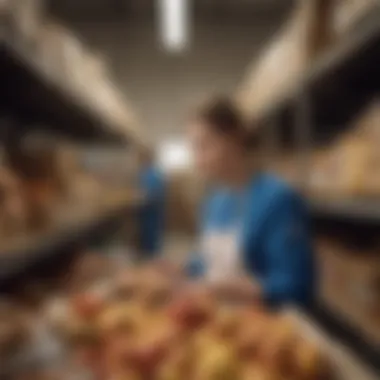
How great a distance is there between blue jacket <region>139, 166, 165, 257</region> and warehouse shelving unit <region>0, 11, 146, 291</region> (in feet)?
4.82

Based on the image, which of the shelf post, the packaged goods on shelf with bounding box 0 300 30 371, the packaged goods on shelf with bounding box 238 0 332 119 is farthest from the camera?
the shelf post

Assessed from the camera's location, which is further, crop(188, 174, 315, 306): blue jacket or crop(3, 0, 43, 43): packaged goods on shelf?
crop(188, 174, 315, 306): blue jacket

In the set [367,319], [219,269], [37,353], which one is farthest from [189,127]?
[37,353]

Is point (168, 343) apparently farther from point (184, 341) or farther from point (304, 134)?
point (304, 134)

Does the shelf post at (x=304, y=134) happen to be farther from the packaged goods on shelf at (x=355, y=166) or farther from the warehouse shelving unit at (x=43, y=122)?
the warehouse shelving unit at (x=43, y=122)

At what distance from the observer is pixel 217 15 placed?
8062mm

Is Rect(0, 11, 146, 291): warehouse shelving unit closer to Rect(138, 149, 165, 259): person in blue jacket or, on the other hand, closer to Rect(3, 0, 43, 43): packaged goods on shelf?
Rect(3, 0, 43, 43): packaged goods on shelf

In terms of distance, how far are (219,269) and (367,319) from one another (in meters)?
0.50

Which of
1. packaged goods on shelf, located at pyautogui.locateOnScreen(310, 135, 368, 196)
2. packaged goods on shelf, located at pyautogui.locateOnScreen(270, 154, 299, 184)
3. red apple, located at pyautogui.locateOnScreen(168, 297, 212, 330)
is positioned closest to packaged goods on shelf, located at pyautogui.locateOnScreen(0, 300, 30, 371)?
red apple, located at pyautogui.locateOnScreen(168, 297, 212, 330)

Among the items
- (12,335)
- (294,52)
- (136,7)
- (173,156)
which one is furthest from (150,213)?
(12,335)

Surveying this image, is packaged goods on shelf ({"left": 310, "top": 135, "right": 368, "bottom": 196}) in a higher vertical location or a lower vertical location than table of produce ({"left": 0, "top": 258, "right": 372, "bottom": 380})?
higher

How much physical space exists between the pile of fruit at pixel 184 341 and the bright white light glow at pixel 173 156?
19.6 ft

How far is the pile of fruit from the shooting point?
1.37m

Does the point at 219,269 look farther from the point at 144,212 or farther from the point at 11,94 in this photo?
the point at 144,212
